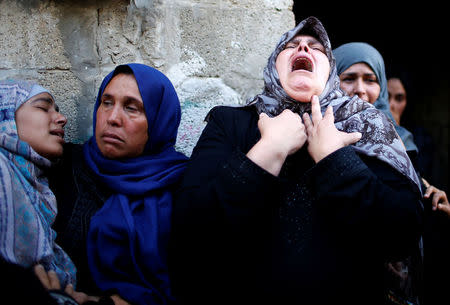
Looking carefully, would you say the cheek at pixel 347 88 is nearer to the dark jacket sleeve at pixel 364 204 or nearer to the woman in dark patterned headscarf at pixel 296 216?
the woman in dark patterned headscarf at pixel 296 216

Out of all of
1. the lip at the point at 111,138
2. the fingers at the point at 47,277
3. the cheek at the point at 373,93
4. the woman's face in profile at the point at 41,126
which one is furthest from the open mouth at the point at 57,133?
the cheek at the point at 373,93

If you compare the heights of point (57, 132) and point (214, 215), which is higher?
point (57, 132)

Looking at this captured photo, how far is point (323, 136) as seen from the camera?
140 centimetres

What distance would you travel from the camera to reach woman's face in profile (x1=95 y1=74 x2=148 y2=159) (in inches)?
64.9

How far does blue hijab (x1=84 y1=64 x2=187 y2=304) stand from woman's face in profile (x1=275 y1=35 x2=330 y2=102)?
0.57 meters

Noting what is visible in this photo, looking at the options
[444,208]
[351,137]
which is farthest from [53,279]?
[444,208]

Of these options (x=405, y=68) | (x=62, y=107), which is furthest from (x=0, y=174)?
(x=405, y=68)

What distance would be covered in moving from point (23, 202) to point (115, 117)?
51 cm

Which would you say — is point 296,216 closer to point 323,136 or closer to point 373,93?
point 323,136

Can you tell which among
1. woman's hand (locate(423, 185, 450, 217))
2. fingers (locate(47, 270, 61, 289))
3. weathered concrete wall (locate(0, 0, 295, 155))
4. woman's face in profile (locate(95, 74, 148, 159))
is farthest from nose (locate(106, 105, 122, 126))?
woman's hand (locate(423, 185, 450, 217))

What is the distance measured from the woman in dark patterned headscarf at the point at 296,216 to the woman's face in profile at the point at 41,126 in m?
0.70

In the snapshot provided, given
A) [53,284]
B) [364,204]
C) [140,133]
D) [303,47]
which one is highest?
[303,47]

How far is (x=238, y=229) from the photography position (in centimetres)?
128

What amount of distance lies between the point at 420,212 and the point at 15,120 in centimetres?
171
